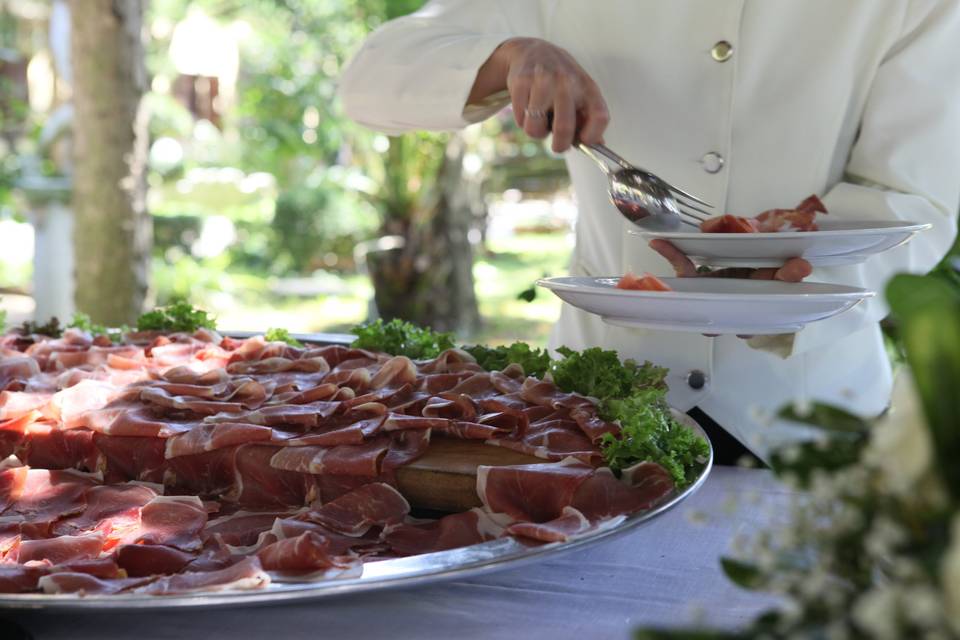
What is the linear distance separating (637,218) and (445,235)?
605 cm

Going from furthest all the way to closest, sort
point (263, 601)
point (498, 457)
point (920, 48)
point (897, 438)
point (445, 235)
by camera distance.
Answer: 1. point (445, 235)
2. point (920, 48)
3. point (498, 457)
4. point (263, 601)
5. point (897, 438)

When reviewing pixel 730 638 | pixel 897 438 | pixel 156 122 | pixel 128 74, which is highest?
pixel 156 122

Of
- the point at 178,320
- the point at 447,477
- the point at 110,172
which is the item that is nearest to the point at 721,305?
the point at 447,477

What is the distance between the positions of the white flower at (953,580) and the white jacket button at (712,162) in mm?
1584

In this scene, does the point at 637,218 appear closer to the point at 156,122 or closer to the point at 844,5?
the point at 844,5

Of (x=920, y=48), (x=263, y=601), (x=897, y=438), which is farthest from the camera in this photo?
(x=920, y=48)

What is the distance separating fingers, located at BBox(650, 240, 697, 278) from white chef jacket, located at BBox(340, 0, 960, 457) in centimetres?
32

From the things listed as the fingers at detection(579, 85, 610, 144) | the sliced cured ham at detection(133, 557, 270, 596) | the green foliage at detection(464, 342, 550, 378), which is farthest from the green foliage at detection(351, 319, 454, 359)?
the sliced cured ham at detection(133, 557, 270, 596)

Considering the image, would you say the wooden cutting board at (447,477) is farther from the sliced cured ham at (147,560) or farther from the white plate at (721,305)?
the sliced cured ham at (147,560)

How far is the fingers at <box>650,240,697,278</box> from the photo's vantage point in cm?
160

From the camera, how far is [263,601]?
1.05m

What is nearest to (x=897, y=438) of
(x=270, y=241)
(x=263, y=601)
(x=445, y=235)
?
(x=263, y=601)

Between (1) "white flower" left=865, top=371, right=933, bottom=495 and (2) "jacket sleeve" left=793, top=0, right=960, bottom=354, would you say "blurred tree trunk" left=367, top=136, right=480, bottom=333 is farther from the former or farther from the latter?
(1) "white flower" left=865, top=371, right=933, bottom=495

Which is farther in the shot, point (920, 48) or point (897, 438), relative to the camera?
point (920, 48)
